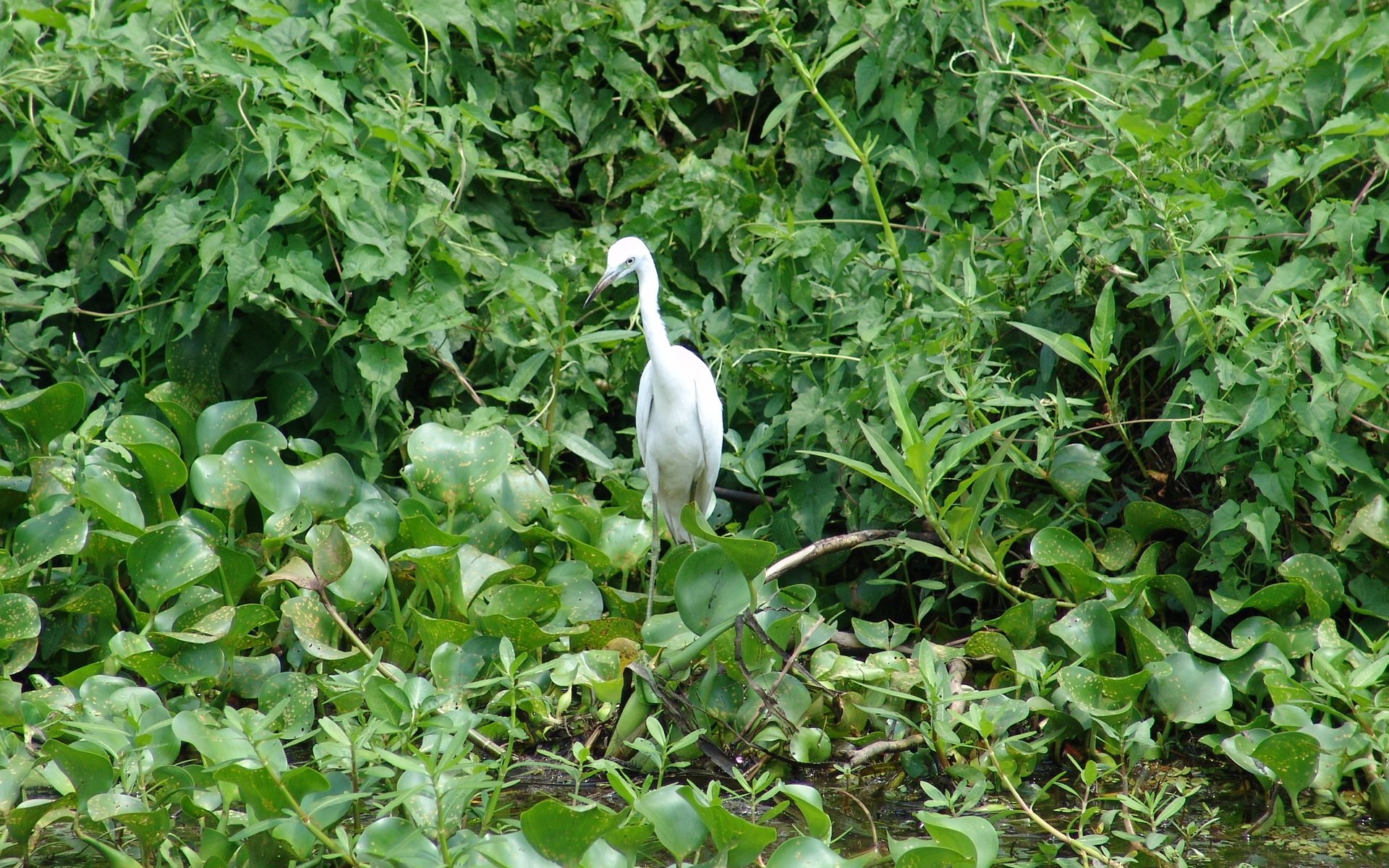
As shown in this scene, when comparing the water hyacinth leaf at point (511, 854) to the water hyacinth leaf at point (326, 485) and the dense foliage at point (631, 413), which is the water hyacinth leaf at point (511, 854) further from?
the water hyacinth leaf at point (326, 485)

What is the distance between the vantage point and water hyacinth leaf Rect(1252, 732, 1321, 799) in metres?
2.24

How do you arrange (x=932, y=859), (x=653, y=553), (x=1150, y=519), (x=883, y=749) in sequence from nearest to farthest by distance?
(x=932, y=859), (x=883, y=749), (x=1150, y=519), (x=653, y=553)

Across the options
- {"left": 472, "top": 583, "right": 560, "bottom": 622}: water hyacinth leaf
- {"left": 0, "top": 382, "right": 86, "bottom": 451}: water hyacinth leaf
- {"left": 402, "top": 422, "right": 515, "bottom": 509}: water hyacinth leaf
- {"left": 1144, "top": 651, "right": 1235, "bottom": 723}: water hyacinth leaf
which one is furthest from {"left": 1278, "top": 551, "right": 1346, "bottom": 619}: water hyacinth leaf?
{"left": 0, "top": 382, "right": 86, "bottom": 451}: water hyacinth leaf

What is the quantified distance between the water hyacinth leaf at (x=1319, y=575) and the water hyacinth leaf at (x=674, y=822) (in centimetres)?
161

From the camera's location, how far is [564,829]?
1890 mm

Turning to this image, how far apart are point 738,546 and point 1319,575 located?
143 cm

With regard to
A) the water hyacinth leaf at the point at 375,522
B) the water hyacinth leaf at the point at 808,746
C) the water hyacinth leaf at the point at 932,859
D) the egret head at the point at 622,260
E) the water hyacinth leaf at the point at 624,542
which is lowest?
the water hyacinth leaf at the point at 624,542

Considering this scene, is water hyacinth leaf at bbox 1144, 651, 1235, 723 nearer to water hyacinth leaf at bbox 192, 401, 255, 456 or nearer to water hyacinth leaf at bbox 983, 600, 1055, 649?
water hyacinth leaf at bbox 983, 600, 1055, 649

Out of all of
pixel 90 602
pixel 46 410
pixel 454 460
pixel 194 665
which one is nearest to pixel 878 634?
pixel 454 460

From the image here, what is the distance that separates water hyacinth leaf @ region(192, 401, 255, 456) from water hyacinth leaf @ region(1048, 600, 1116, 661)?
2142 millimetres

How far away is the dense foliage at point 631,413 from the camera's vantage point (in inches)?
94.8

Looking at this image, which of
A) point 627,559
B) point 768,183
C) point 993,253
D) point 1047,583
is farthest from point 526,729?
point 768,183

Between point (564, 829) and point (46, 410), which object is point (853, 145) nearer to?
point (564, 829)

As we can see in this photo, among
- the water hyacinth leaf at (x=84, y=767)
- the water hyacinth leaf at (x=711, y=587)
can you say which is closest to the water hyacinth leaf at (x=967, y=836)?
the water hyacinth leaf at (x=711, y=587)
